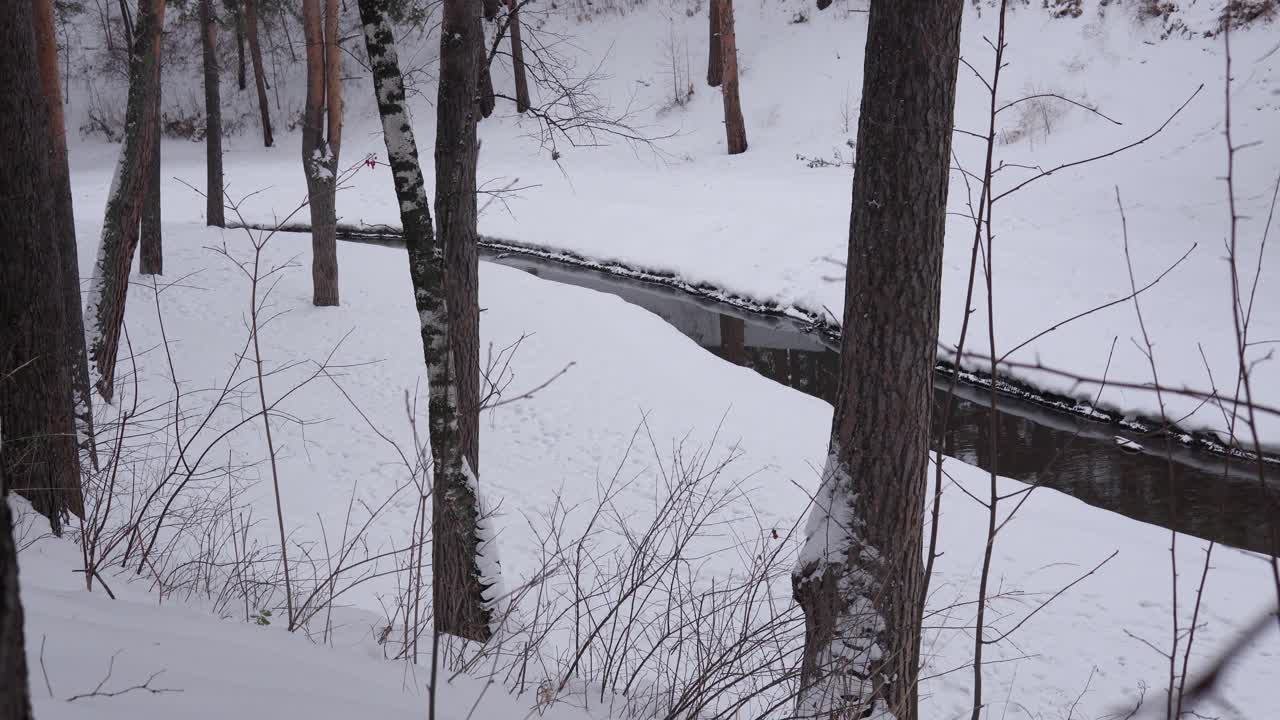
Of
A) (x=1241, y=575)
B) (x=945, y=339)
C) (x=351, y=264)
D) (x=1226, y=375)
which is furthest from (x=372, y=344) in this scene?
(x=1226, y=375)

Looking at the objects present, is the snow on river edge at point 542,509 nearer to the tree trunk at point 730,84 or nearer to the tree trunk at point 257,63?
the tree trunk at point 730,84

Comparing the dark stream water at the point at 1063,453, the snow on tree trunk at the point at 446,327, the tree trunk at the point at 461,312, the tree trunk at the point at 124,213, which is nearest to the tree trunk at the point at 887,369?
the snow on tree trunk at the point at 446,327

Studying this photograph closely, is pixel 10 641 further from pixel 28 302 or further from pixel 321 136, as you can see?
pixel 321 136

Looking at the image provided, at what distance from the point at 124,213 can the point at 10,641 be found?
6956 mm

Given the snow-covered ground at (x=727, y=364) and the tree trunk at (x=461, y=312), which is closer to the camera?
the snow-covered ground at (x=727, y=364)

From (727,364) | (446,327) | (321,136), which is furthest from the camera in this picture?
(321,136)

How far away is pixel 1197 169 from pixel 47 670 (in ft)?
48.8

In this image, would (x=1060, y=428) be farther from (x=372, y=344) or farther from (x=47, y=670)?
(x=47, y=670)

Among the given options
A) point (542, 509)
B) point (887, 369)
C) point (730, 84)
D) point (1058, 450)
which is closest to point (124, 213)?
point (542, 509)

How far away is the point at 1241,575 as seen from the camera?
5668 millimetres

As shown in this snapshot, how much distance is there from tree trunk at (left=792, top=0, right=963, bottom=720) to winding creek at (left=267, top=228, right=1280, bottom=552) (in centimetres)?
170

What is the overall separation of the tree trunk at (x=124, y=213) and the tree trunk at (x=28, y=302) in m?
2.42

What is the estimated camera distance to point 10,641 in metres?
0.84

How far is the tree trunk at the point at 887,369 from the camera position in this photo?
3084 mm
